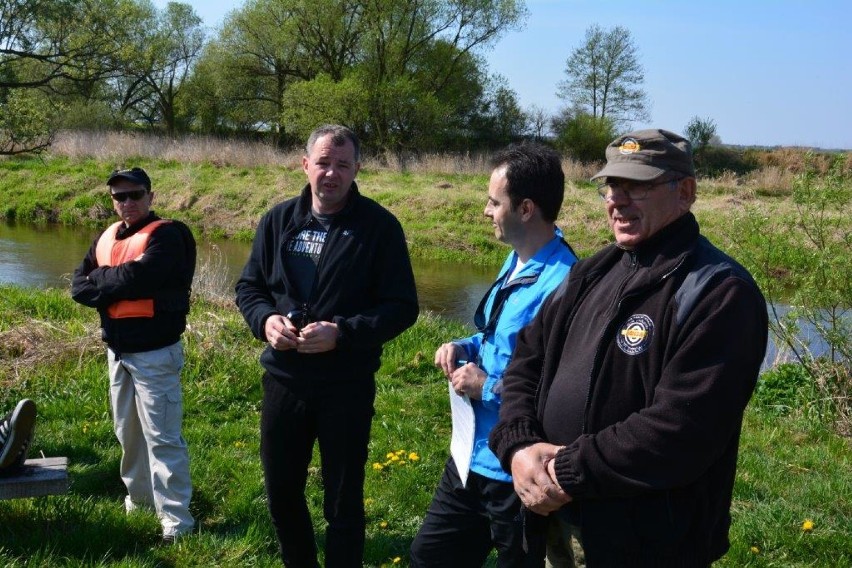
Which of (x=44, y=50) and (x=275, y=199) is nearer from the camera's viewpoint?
(x=44, y=50)

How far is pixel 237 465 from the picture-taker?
5.32 metres

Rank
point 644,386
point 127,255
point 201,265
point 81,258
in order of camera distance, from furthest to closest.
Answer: point 81,258 < point 201,265 < point 127,255 < point 644,386

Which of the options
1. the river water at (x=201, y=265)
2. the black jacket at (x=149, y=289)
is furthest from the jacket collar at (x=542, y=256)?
the river water at (x=201, y=265)

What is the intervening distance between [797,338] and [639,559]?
5.99m

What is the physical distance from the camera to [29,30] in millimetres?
8922

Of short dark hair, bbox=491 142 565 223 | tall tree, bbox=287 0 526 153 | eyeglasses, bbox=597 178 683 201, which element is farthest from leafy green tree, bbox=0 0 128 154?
tall tree, bbox=287 0 526 153

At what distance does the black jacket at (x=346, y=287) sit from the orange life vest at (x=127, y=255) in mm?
841

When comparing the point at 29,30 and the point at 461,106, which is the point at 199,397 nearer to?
the point at 29,30

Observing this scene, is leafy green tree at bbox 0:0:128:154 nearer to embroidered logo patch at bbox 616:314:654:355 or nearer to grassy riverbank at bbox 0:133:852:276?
embroidered logo patch at bbox 616:314:654:355

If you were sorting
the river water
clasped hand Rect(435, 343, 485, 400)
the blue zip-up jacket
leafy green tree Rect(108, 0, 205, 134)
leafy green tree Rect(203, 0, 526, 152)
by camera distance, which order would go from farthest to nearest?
1. leafy green tree Rect(108, 0, 205, 134)
2. leafy green tree Rect(203, 0, 526, 152)
3. the river water
4. clasped hand Rect(435, 343, 485, 400)
5. the blue zip-up jacket

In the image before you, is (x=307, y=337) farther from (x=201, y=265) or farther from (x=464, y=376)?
(x=201, y=265)

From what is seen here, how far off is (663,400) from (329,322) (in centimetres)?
179

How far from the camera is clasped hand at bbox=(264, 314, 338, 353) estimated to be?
353cm

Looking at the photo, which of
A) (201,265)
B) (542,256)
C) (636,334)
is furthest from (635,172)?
(201,265)
